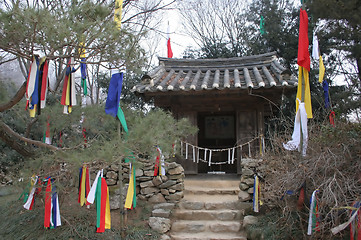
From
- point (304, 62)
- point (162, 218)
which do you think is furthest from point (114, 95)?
point (304, 62)

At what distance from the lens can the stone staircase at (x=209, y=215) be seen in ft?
16.9

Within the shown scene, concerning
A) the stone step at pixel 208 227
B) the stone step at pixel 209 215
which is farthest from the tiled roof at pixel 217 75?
the stone step at pixel 208 227

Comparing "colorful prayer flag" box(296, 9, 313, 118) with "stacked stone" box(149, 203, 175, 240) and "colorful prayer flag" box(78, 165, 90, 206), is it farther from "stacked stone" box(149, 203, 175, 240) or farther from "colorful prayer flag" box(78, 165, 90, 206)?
"colorful prayer flag" box(78, 165, 90, 206)

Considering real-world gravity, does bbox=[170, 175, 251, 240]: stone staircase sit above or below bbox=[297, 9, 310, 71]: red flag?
below

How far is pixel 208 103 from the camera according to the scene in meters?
7.71

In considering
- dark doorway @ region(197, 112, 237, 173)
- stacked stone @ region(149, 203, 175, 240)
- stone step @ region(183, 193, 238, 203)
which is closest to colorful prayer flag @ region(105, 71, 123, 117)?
stacked stone @ region(149, 203, 175, 240)

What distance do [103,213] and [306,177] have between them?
2956 millimetres

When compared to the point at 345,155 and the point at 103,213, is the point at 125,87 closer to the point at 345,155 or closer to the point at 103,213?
the point at 103,213

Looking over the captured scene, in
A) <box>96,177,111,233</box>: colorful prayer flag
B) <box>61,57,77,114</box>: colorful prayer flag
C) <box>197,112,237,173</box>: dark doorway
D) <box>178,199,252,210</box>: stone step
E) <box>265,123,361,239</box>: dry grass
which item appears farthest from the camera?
<box>197,112,237,173</box>: dark doorway

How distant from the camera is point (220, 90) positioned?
668cm

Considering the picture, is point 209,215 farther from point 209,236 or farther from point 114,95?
point 114,95

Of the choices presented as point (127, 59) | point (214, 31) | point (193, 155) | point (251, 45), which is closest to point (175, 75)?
point (193, 155)

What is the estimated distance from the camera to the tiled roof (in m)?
6.69

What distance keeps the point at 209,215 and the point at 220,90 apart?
2.83 m
